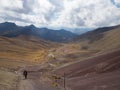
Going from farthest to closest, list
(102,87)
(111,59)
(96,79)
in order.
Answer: (111,59) < (96,79) < (102,87)

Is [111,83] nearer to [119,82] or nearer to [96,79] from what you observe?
[119,82]

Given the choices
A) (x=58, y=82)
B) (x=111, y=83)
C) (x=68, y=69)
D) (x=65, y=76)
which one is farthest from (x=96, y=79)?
(x=68, y=69)

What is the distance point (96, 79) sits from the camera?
142 feet

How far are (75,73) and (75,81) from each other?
23.5ft

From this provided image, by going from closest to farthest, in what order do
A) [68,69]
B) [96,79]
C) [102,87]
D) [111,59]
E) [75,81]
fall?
[102,87] < [96,79] < [75,81] < [111,59] < [68,69]

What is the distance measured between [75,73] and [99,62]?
17.3 feet

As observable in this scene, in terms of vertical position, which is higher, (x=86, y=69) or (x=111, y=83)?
(x=86, y=69)

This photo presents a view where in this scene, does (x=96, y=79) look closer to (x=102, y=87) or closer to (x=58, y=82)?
(x=102, y=87)

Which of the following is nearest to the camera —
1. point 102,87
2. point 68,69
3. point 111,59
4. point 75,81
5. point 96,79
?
point 102,87

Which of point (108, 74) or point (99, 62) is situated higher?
point (99, 62)

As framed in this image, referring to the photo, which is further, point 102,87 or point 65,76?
point 65,76

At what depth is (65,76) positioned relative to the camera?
55.2 metres

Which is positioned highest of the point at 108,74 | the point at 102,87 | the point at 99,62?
the point at 99,62

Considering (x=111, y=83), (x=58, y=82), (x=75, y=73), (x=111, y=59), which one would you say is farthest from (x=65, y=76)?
(x=111, y=83)
